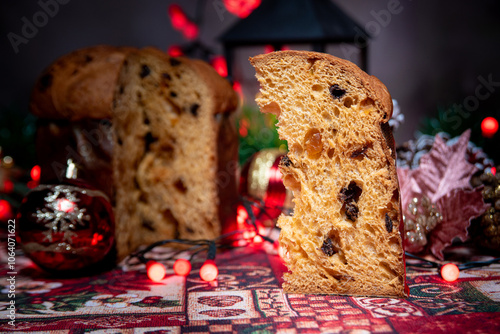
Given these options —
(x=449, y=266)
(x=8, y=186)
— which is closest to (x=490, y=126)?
(x=449, y=266)

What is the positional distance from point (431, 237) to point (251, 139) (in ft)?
4.78

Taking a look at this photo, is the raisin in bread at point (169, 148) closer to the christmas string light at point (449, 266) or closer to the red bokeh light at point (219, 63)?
the christmas string light at point (449, 266)

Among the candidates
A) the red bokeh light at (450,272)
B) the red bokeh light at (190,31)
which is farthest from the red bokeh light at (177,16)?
the red bokeh light at (450,272)

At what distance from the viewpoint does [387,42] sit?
367cm

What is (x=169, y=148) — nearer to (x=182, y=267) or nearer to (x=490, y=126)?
(x=182, y=267)

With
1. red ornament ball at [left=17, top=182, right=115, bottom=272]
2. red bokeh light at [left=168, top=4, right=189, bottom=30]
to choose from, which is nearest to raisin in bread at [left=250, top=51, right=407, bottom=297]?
red ornament ball at [left=17, top=182, right=115, bottom=272]

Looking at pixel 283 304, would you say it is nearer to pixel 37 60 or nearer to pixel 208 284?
pixel 208 284

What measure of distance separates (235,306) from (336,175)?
58 centimetres

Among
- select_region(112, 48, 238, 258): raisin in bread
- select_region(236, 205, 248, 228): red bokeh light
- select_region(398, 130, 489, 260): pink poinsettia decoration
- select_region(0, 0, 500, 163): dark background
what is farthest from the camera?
select_region(0, 0, 500, 163): dark background

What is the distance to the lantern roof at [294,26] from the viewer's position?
9.21 ft

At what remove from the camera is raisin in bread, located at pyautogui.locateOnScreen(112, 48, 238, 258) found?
242 cm

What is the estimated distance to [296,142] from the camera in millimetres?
1808

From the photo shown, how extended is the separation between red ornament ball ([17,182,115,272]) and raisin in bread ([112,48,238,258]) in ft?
1.21

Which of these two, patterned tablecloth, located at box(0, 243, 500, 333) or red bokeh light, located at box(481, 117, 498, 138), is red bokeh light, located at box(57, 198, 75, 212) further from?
red bokeh light, located at box(481, 117, 498, 138)
